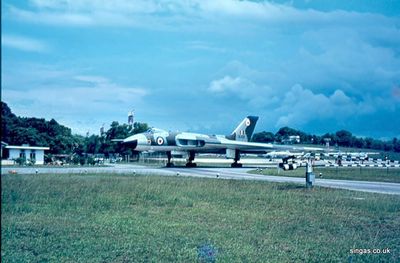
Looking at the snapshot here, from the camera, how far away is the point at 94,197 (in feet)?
49.3

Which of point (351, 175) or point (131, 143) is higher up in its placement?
point (131, 143)

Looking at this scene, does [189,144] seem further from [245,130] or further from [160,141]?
[245,130]

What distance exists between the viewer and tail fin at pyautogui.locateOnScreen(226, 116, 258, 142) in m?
54.4

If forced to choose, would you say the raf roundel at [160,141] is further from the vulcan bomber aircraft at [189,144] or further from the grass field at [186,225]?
the grass field at [186,225]

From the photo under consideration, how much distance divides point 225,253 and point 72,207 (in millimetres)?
6488

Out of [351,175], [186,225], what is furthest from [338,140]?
[186,225]

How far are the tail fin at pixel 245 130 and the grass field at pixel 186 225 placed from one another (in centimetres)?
3668

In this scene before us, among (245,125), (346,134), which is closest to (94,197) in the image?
(346,134)

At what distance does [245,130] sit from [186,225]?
45083 millimetres

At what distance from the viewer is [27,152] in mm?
8656

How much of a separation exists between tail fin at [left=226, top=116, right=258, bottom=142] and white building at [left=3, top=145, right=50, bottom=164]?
44505 mm

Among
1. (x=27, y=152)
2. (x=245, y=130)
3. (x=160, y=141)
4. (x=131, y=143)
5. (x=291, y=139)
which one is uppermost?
(x=245, y=130)

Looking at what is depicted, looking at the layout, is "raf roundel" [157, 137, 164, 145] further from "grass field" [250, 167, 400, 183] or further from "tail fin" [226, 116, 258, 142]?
"tail fin" [226, 116, 258, 142]

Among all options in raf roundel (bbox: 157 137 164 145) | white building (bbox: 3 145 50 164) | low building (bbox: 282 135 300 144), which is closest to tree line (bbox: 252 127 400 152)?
low building (bbox: 282 135 300 144)
